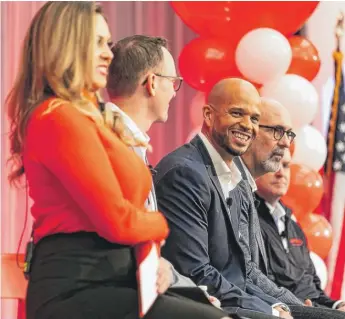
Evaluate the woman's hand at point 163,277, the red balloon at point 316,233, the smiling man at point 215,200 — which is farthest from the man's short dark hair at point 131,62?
the red balloon at point 316,233

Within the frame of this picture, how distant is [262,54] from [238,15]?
287 millimetres

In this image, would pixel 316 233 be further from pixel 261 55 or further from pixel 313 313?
pixel 313 313

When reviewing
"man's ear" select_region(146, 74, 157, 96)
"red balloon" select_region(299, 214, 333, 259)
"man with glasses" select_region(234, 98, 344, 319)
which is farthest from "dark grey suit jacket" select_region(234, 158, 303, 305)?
"red balloon" select_region(299, 214, 333, 259)

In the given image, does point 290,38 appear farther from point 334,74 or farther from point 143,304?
point 143,304

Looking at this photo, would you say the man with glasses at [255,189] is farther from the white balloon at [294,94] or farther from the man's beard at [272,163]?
the white balloon at [294,94]

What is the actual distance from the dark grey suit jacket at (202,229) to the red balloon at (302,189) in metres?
1.91

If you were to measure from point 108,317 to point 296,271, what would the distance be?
81.4 inches

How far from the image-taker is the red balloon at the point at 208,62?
15.7ft

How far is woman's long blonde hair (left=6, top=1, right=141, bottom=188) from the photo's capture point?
2143 mm

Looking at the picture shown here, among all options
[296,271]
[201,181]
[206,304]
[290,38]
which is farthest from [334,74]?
[206,304]

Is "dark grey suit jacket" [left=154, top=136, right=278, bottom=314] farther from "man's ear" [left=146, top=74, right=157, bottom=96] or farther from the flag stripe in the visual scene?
the flag stripe

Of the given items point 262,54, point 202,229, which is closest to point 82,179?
point 202,229

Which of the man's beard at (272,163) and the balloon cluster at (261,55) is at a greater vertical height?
the balloon cluster at (261,55)

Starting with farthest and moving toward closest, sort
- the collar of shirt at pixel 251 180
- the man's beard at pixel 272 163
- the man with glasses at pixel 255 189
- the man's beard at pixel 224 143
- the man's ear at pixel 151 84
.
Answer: the man's beard at pixel 272 163 < the collar of shirt at pixel 251 180 < the man with glasses at pixel 255 189 < the man's beard at pixel 224 143 < the man's ear at pixel 151 84
